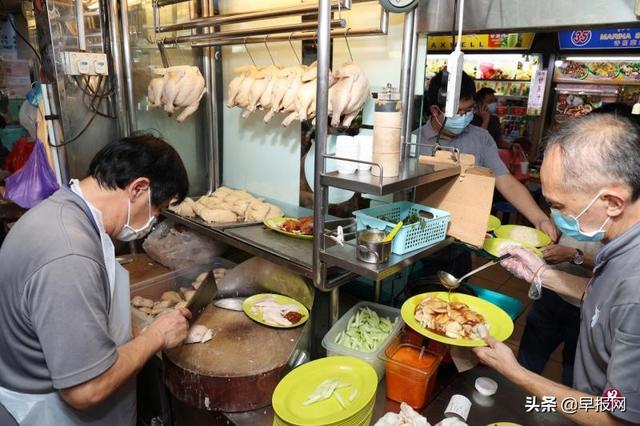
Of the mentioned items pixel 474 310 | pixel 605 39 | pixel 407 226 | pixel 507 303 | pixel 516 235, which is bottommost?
pixel 507 303

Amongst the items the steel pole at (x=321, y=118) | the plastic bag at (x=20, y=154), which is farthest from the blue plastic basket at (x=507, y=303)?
the plastic bag at (x=20, y=154)

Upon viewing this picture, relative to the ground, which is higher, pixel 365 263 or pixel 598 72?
pixel 598 72

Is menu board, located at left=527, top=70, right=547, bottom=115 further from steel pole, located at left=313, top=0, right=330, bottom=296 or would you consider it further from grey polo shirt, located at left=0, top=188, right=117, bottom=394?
grey polo shirt, located at left=0, top=188, right=117, bottom=394

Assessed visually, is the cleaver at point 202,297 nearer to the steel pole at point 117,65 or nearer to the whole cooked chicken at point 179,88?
the whole cooked chicken at point 179,88

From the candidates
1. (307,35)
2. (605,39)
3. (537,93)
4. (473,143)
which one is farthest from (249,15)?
(537,93)

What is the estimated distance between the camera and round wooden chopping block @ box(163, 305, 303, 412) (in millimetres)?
1701

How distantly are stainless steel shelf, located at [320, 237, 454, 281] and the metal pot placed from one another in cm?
2

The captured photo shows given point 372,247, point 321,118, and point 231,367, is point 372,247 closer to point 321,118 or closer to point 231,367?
point 321,118

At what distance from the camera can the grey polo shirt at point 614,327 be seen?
1103mm

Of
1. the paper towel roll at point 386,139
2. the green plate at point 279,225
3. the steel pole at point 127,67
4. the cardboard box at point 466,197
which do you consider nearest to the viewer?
the paper towel roll at point 386,139

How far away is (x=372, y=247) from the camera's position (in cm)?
155

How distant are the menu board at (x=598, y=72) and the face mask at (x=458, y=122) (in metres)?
4.16

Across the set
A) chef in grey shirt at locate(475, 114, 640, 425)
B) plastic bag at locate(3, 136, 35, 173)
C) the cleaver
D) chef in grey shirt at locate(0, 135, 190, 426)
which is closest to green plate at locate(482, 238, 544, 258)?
chef in grey shirt at locate(475, 114, 640, 425)

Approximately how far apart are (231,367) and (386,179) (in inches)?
39.3
